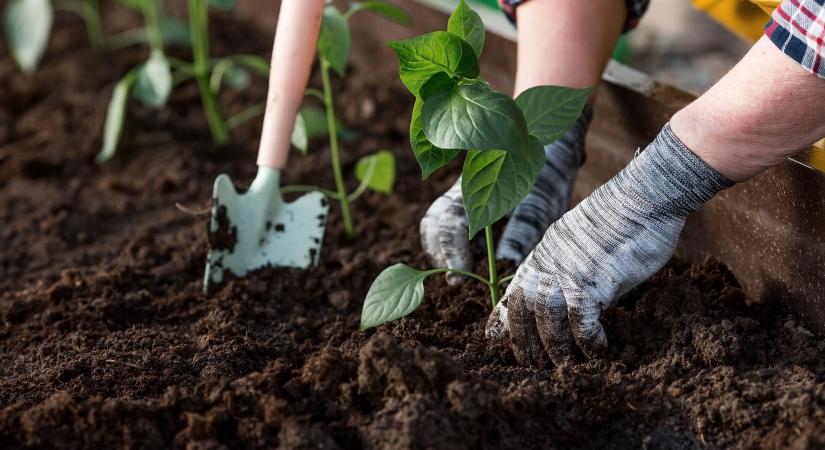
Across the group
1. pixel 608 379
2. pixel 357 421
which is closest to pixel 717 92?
pixel 608 379

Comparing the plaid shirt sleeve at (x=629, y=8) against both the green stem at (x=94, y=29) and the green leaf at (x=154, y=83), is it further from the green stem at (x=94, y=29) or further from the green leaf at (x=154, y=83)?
the green stem at (x=94, y=29)

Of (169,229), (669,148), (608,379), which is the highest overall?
(669,148)

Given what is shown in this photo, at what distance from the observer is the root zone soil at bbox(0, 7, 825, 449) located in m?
1.12

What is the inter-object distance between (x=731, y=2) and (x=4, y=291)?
1.57m

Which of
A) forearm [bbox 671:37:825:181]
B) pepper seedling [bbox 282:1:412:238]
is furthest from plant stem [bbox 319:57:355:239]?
forearm [bbox 671:37:825:181]

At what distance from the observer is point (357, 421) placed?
44.6 inches

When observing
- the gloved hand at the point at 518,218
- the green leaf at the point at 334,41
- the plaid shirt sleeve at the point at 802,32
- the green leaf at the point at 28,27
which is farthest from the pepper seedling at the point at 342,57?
the green leaf at the point at 28,27

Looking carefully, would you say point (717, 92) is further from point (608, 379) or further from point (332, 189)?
point (332, 189)

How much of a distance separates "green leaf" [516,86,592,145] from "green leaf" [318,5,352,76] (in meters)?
0.48

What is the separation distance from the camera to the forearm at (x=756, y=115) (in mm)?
1106

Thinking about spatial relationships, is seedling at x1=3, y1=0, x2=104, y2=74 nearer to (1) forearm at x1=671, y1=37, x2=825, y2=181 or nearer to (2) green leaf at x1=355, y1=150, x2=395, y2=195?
(2) green leaf at x1=355, y1=150, x2=395, y2=195

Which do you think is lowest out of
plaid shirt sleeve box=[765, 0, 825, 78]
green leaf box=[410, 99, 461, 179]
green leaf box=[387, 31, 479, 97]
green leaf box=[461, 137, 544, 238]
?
green leaf box=[461, 137, 544, 238]

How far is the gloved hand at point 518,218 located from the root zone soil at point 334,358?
7 centimetres

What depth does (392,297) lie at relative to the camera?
131 centimetres
